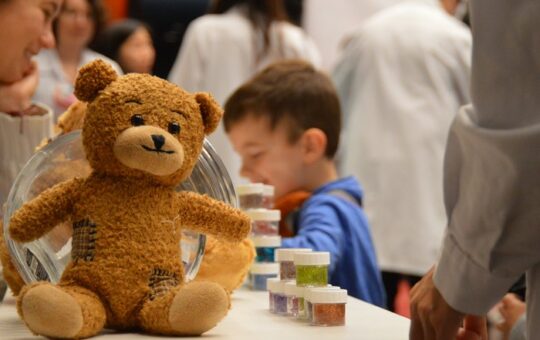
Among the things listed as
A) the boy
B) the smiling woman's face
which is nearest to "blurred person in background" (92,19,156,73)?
the boy

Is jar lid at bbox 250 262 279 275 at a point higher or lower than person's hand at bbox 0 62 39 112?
lower

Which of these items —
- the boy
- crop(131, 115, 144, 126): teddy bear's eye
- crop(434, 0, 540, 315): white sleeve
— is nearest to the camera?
crop(434, 0, 540, 315): white sleeve

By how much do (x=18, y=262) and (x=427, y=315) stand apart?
519 mm

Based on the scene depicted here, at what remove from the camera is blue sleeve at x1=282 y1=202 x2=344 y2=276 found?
1.67 m

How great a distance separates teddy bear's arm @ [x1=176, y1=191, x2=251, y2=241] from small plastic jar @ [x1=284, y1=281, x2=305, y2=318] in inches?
3.7

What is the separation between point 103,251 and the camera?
1.06 metres

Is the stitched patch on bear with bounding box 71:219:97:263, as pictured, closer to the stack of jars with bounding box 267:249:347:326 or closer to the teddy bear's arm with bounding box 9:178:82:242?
the teddy bear's arm with bounding box 9:178:82:242

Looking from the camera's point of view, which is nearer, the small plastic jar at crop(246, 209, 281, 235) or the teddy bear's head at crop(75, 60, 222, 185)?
the teddy bear's head at crop(75, 60, 222, 185)

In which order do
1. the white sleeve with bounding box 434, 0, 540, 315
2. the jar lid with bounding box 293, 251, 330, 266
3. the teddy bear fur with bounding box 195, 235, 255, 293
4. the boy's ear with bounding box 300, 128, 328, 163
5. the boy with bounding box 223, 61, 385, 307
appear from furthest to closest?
the boy's ear with bounding box 300, 128, 328, 163, the boy with bounding box 223, 61, 385, 307, the teddy bear fur with bounding box 195, 235, 255, 293, the jar lid with bounding box 293, 251, 330, 266, the white sleeve with bounding box 434, 0, 540, 315

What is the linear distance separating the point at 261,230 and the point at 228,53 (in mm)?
1617

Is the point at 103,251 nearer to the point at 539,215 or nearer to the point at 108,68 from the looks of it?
the point at 108,68

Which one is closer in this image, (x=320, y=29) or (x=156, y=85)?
(x=156, y=85)

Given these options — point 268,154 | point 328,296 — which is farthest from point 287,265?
point 268,154

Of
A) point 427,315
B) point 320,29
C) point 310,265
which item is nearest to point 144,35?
point 320,29
